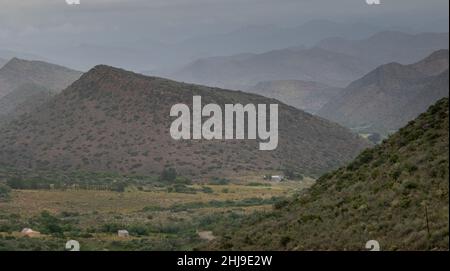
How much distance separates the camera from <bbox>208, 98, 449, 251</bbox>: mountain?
19.0 m

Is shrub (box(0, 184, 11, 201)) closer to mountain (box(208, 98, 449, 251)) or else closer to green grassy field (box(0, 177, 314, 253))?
green grassy field (box(0, 177, 314, 253))

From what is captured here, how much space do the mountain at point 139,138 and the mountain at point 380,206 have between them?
64321 mm

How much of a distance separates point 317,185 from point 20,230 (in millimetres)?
19507

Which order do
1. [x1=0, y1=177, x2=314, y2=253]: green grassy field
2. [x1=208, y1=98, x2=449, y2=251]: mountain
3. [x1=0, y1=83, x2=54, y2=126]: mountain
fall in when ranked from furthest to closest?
[x1=0, y1=83, x2=54, y2=126]: mountain < [x1=0, y1=177, x2=314, y2=253]: green grassy field < [x1=208, y1=98, x2=449, y2=251]: mountain

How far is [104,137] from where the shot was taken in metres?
103

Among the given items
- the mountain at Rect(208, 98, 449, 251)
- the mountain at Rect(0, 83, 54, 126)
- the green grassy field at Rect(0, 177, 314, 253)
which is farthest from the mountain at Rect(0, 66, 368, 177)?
the mountain at Rect(208, 98, 449, 251)

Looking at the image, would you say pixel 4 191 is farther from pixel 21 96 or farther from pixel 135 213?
pixel 21 96

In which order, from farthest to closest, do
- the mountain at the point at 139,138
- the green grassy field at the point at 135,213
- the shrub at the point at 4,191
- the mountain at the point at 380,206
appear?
the mountain at the point at 139,138 → the shrub at the point at 4,191 → the green grassy field at the point at 135,213 → the mountain at the point at 380,206

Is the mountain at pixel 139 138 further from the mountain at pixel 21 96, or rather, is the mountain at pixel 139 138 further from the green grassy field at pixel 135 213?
the mountain at pixel 21 96

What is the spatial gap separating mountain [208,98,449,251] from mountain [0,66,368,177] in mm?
64321

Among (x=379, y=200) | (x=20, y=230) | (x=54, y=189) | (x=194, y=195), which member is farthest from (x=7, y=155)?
(x=379, y=200)

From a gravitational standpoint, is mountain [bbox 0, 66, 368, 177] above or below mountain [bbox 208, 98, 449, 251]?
above

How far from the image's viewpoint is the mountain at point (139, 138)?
320 feet

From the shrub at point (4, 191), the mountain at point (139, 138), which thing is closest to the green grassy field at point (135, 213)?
the shrub at point (4, 191)
